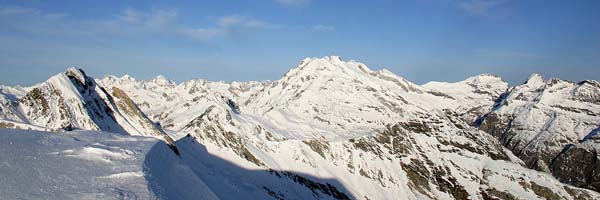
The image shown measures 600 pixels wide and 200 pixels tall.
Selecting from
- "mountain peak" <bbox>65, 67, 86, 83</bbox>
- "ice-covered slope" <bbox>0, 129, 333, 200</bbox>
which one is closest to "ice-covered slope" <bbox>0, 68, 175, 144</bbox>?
"mountain peak" <bbox>65, 67, 86, 83</bbox>

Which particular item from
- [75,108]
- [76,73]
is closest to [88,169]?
[75,108]

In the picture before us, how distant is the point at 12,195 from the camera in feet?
63.3

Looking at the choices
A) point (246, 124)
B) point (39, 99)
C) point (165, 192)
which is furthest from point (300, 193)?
point (165, 192)

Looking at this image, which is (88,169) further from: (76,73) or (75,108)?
(76,73)

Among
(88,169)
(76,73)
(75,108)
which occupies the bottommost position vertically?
(88,169)

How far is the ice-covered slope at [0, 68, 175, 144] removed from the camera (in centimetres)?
8362

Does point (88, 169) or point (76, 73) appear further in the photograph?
point (76, 73)

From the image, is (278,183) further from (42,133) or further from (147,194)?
(147,194)

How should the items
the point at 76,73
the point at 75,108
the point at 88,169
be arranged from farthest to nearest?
the point at 76,73 → the point at 75,108 → the point at 88,169

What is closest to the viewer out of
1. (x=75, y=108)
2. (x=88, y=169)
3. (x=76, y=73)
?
(x=88, y=169)

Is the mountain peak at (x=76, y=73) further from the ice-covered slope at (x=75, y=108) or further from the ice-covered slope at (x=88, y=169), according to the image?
the ice-covered slope at (x=88, y=169)

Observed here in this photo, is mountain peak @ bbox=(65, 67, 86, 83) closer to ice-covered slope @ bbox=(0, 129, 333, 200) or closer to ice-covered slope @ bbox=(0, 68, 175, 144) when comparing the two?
ice-covered slope @ bbox=(0, 68, 175, 144)

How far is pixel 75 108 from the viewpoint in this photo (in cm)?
9006

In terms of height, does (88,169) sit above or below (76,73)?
below
